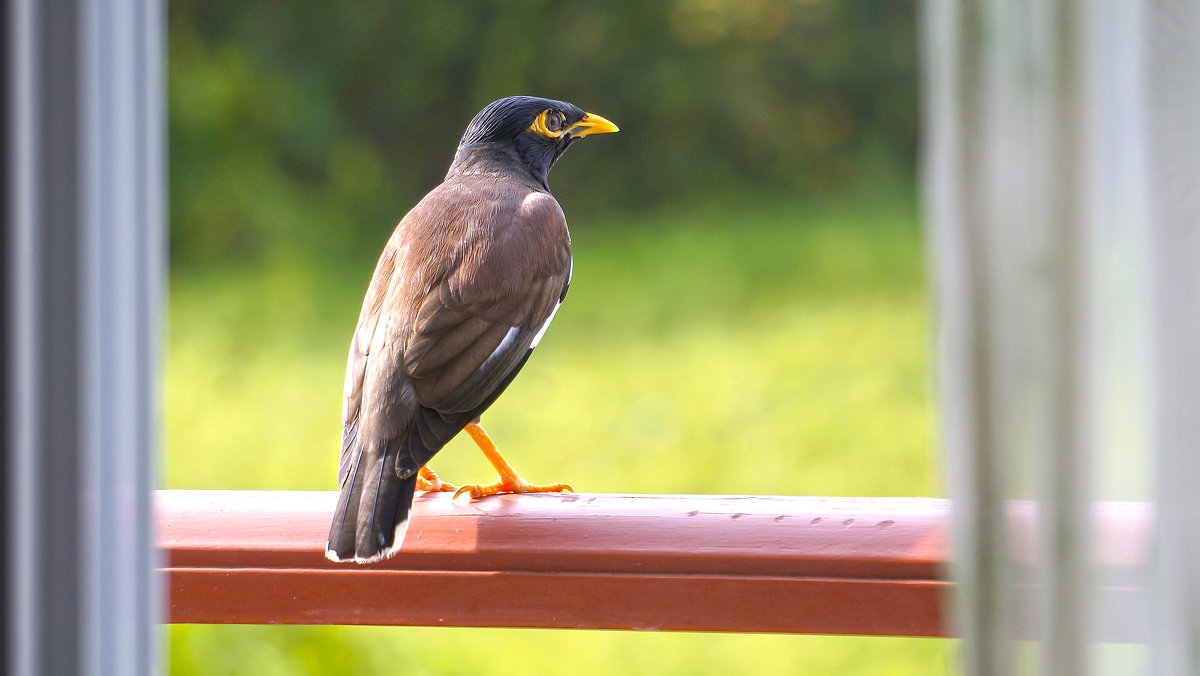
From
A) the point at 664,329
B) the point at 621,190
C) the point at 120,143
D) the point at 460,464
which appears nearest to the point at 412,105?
the point at 621,190

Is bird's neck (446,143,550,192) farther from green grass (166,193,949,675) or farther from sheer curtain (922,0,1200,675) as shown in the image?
green grass (166,193,949,675)

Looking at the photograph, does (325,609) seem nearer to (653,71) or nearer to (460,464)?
(460,464)

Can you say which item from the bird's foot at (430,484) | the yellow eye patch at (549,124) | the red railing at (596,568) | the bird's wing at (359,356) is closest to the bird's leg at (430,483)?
the bird's foot at (430,484)

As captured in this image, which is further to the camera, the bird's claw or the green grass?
the green grass

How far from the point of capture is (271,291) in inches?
192

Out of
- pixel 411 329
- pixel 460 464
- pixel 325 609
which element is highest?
pixel 411 329

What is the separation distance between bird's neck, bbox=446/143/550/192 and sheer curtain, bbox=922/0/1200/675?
1008 mm

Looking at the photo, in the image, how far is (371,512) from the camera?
1057mm

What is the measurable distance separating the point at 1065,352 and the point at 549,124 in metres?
1.14

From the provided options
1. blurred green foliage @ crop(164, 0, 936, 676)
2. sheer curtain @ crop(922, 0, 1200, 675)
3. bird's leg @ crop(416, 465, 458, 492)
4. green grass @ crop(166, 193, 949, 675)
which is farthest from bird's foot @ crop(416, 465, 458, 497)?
blurred green foliage @ crop(164, 0, 936, 676)

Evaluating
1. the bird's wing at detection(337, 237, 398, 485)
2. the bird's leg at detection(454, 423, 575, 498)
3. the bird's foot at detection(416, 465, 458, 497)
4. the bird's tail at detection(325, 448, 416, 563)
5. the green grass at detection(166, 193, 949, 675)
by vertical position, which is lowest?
the green grass at detection(166, 193, 949, 675)

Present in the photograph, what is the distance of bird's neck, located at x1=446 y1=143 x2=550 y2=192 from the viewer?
1687mm

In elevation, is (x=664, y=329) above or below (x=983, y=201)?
below

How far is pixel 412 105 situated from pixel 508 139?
4.07 meters
